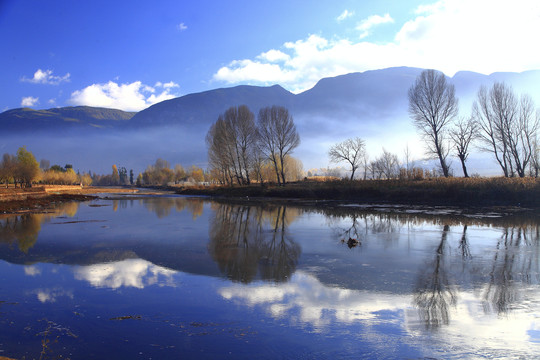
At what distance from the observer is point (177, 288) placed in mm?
7531

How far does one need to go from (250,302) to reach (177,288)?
191cm

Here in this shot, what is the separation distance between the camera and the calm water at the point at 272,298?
4.86 meters

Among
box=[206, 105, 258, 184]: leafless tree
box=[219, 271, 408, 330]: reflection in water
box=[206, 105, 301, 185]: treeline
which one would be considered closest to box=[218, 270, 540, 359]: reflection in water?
box=[219, 271, 408, 330]: reflection in water

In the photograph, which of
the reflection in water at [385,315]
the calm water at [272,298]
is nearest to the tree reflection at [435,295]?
the calm water at [272,298]

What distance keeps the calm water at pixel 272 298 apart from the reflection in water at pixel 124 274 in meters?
0.05

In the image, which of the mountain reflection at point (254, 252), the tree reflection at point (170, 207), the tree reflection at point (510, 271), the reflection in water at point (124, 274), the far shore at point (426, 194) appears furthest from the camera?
the far shore at point (426, 194)

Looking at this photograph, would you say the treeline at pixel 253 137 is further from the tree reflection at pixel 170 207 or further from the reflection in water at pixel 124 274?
the reflection in water at pixel 124 274

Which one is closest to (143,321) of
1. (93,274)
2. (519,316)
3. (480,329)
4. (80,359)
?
(80,359)

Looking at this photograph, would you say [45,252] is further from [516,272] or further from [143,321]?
[516,272]

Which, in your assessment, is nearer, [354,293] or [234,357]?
[234,357]

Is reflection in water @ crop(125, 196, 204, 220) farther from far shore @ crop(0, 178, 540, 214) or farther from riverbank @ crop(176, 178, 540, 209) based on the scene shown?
riverbank @ crop(176, 178, 540, 209)

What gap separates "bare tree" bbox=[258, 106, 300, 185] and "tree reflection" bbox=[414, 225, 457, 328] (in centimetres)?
5150

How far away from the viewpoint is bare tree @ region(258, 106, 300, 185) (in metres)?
60.5

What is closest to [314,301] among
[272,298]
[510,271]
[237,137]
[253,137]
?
[272,298]
